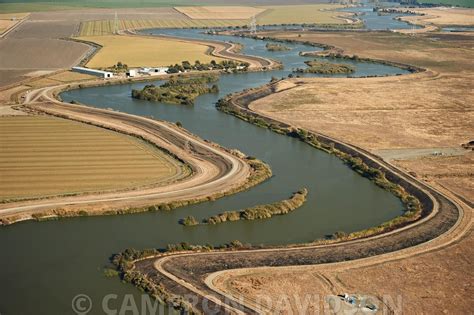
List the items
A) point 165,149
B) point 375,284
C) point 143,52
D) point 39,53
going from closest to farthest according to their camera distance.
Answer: point 375,284 < point 165,149 < point 39,53 < point 143,52

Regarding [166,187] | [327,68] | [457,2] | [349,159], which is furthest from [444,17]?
[166,187]

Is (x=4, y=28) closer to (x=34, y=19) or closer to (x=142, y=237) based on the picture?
(x=34, y=19)

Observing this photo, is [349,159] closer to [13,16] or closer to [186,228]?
[186,228]

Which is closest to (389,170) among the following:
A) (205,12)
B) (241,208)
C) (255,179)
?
(255,179)

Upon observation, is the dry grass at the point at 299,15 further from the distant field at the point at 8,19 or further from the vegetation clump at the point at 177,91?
the vegetation clump at the point at 177,91

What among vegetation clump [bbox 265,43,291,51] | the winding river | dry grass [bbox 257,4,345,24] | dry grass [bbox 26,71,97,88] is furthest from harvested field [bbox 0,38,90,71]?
dry grass [bbox 257,4,345,24]

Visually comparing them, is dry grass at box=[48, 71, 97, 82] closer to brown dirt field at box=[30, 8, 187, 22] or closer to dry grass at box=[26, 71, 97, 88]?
dry grass at box=[26, 71, 97, 88]

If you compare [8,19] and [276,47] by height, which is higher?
[8,19]
